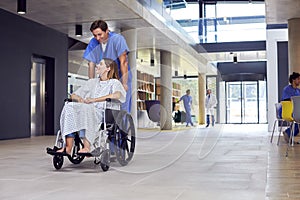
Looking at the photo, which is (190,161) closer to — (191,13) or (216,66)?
(191,13)

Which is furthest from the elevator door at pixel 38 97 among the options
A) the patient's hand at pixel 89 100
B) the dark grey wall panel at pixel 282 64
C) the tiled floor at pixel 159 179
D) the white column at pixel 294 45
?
the dark grey wall panel at pixel 282 64

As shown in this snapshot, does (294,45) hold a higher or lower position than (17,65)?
higher

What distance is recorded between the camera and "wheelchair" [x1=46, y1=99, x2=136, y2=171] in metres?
3.53

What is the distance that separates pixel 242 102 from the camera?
21.5 meters

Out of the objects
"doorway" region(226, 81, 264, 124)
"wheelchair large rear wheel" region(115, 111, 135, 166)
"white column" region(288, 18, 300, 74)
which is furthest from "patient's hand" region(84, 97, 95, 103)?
"doorway" region(226, 81, 264, 124)

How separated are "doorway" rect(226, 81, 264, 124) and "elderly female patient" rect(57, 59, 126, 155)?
59.7 ft

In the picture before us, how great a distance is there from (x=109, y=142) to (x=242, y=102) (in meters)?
18.5

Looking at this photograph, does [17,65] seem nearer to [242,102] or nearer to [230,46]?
[230,46]

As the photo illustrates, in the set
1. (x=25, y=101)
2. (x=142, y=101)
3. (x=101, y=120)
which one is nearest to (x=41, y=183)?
(x=101, y=120)

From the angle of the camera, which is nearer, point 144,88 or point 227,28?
point 227,28

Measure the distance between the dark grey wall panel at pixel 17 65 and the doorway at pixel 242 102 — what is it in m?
13.4

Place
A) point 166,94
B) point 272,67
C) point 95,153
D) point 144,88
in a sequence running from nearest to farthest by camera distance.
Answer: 1. point 95,153
2. point 272,67
3. point 166,94
4. point 144,88

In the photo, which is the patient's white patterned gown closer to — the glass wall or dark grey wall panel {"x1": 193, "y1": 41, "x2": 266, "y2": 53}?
the glass wall

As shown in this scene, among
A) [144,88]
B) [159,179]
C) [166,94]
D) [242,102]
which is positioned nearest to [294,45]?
[166,94]
